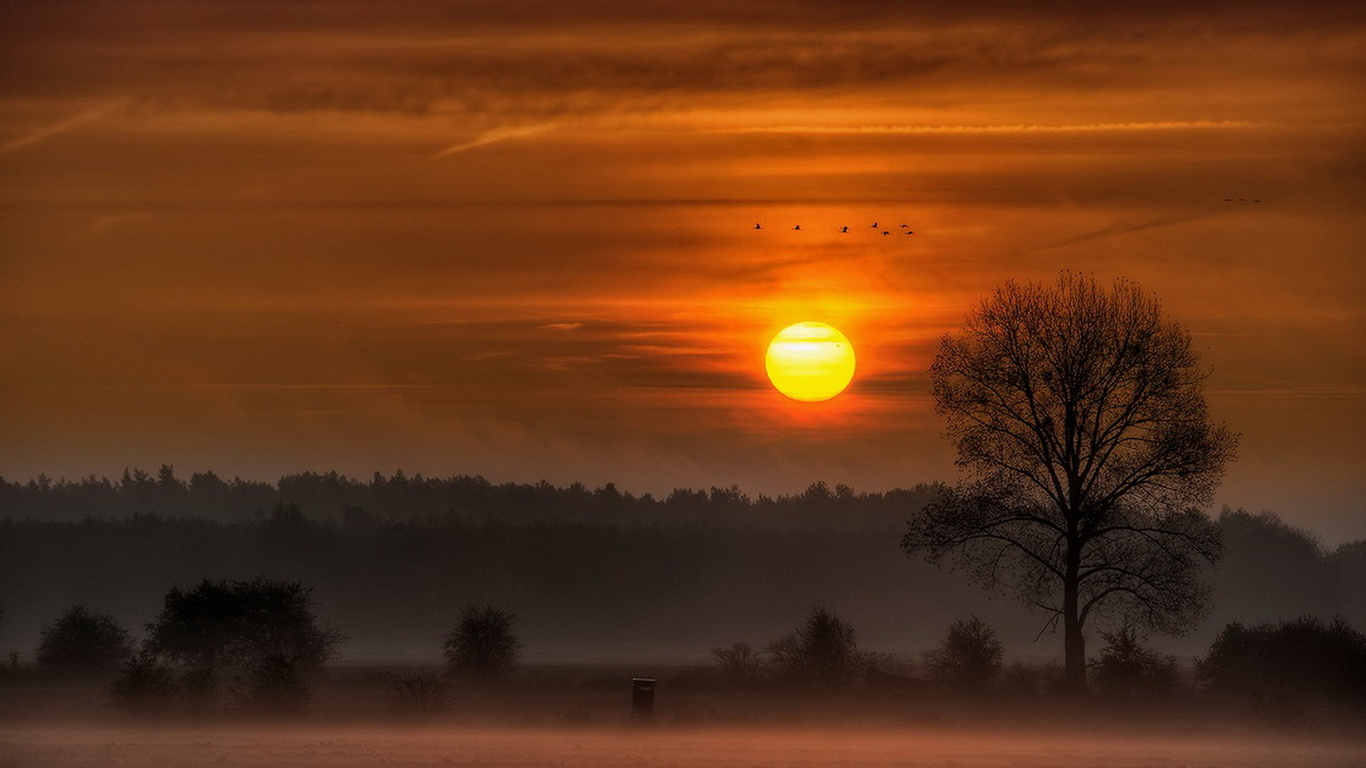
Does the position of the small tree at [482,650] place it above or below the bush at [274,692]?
above

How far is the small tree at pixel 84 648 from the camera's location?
208 ft

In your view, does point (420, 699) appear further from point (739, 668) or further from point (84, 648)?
point (84, 648)

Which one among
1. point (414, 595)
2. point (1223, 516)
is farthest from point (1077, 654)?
point (1223, 516)

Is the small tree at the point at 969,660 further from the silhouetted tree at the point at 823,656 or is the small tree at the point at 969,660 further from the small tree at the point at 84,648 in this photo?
the small tree at the point at 84,648

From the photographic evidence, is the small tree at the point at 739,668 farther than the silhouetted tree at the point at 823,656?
Yes

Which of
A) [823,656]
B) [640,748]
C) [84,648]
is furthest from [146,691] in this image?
[823,656]

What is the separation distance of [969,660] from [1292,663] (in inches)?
363

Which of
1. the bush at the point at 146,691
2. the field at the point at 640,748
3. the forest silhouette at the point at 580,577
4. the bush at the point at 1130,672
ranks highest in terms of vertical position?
the forest silhouette at the point at 580,577

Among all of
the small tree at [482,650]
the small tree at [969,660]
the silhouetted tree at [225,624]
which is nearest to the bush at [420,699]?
the silhouetted tree at [225,624]

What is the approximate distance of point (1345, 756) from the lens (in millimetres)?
37688

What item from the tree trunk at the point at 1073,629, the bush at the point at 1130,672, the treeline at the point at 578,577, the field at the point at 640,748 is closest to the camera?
the field at the point at 640,748

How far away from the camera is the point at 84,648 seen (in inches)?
2525

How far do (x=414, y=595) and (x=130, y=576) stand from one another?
89.6 ft

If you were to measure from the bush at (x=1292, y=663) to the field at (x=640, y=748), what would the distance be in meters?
7.25
